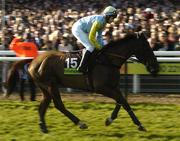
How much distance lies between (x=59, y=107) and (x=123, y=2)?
473 inches

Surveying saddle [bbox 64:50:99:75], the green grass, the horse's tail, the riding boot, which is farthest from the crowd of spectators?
the riding boot

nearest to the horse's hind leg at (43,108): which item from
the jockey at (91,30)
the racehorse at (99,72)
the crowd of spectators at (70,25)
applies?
the racehorse at (99,72)

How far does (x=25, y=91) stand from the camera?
389 inches

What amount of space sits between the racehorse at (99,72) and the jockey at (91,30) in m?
0.12

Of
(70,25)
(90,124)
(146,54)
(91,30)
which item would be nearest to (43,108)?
(90,124)

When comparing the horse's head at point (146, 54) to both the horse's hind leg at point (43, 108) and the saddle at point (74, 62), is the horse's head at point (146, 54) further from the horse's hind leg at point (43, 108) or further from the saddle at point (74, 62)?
the horse's hind leg at point (43, 108)

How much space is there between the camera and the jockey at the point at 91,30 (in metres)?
6.70

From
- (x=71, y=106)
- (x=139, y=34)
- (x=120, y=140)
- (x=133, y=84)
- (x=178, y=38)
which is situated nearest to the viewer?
(x=120, y=140)

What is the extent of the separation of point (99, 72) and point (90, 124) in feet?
2.83

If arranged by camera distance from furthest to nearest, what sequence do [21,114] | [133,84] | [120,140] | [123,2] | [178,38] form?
[123,2], [178,38], [133,84], [21,114], [120,140]

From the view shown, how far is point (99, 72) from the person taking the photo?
22.6 ft

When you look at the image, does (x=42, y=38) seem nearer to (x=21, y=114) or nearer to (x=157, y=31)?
(x=157, y=31)

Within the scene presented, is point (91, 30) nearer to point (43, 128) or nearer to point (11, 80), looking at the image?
point (43, 128)

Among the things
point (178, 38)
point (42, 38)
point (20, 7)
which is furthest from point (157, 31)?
point (20, 7)
